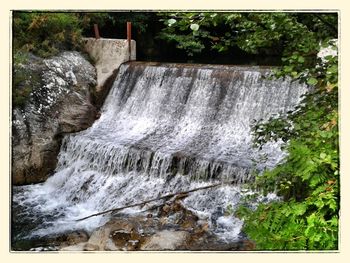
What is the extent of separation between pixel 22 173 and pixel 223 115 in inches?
179

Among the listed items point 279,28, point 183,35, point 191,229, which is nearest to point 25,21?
point 183,35

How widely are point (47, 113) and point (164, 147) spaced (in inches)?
117

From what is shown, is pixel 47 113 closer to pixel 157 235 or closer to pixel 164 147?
pixel 164 147

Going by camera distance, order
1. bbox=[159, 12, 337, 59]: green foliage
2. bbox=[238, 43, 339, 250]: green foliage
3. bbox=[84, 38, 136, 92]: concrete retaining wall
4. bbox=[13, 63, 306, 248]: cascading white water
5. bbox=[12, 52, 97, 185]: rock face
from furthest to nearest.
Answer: bbox=[84, 38, 136, 92]: concrete retaining wall
bbox=[12, 52, 97, 185]: rock face
bbox=[13, 63, 306, 248]: cascading white water
bbox=[159, 12, 337, 59]: green foliage
bbox=[238, 43, 339, 250]: green foliage

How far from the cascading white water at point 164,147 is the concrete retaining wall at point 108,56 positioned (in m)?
0.35

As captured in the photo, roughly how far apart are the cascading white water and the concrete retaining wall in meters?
0.35

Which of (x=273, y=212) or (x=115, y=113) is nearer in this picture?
(x=273, y=212)

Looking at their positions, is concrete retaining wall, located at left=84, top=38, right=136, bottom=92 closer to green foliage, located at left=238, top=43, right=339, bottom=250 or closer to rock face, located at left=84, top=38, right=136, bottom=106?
rock face, located at left=84, top=38, right=136, bottom=106

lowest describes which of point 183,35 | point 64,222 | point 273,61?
point 64,222

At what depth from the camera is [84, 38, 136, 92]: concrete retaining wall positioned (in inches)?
411

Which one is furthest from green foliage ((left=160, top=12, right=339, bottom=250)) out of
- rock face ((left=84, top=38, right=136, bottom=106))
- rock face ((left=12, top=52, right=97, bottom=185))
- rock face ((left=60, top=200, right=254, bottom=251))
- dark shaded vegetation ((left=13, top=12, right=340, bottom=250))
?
rock face ((left=84, top=38, right=136, bottom=106))

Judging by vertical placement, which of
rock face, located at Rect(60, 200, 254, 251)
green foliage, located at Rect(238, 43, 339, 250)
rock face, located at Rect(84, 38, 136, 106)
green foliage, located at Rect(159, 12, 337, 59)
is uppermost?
rock face, located at Rect(84, 38, 136, 106)
